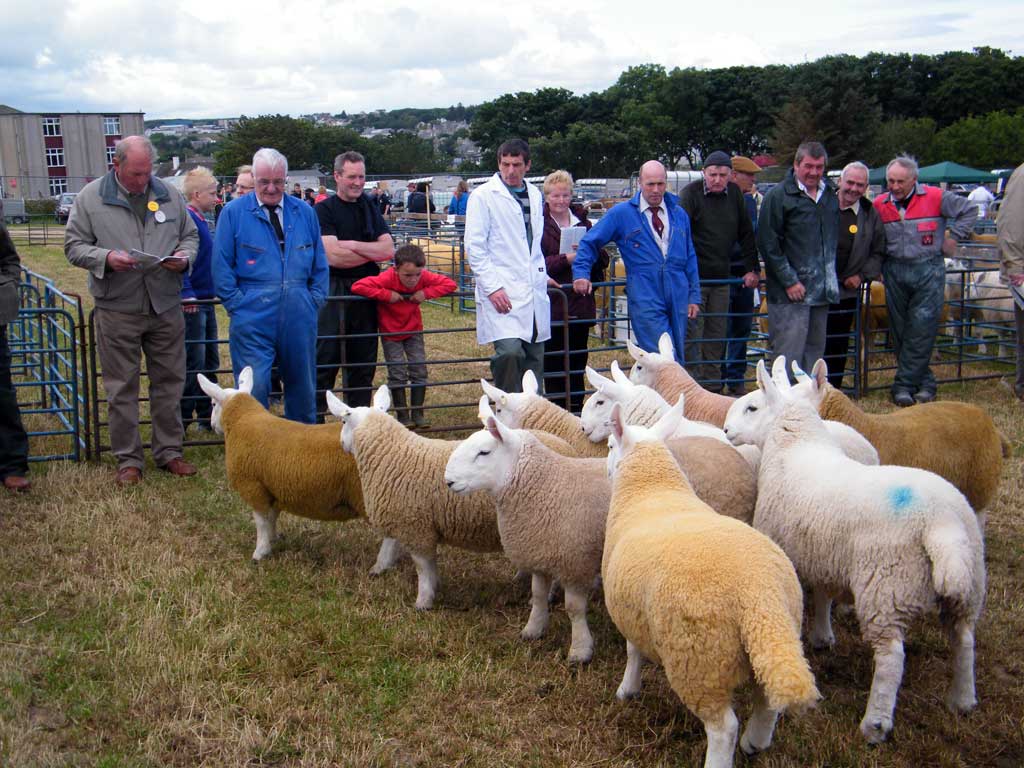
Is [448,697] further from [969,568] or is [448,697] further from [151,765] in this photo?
[969,568]

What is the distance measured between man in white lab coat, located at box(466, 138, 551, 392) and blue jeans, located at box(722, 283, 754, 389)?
9.20ft

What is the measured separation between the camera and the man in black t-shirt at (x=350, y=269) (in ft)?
24.2

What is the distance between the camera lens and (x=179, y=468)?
678cm

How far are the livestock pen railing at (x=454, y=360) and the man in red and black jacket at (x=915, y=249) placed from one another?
1.31 feet

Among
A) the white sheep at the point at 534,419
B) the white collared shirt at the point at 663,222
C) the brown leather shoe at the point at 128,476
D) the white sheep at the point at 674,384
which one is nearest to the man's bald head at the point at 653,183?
the white collared shirt at the point at 663,222

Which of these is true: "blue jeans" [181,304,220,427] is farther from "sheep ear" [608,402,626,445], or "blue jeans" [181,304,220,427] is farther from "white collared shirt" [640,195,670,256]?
"sheep ear" [608,402,626,445]

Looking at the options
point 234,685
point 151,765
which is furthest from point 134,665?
point 151,765

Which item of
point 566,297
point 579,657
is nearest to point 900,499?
point 579,657

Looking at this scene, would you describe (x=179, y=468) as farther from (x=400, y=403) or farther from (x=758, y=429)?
(x=758, y=429)

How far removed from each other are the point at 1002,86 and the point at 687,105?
23.4m

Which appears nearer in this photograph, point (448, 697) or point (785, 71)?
point (448, 697)

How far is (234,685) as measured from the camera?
3.85 metres

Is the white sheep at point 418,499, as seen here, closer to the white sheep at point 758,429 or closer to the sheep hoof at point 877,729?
the white sheep at point 758,429

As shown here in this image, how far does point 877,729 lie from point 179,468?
4976 mm
